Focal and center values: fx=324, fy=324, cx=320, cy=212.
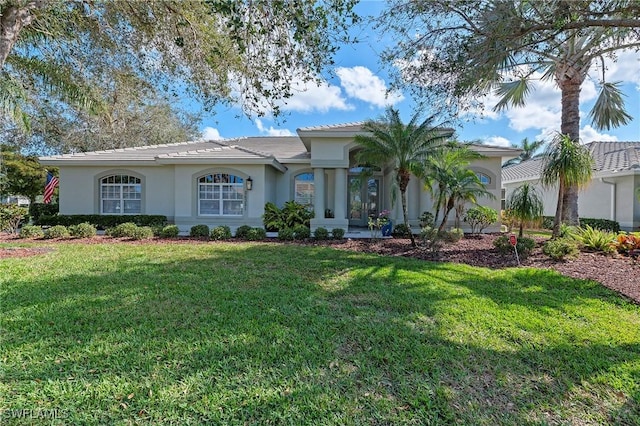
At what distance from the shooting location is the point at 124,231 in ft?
44.9

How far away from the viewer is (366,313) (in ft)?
17.4

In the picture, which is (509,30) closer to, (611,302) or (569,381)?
(611,302)

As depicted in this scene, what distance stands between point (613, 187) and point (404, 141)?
15.6 m

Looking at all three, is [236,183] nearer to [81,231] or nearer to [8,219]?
[81,231]

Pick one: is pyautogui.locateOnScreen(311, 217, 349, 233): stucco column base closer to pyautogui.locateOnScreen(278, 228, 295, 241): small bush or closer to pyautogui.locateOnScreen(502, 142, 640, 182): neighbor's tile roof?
pyautogui.locateOnScreen(278, 228, 295, 241): small bush

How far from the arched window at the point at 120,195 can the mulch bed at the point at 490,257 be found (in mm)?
4373

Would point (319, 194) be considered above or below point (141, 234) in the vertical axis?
above

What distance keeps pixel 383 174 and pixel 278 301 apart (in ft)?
46.5

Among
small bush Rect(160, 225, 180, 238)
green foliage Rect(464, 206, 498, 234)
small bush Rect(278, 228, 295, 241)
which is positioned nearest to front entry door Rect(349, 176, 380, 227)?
green foliage Rect(464, 206, 498, 234)

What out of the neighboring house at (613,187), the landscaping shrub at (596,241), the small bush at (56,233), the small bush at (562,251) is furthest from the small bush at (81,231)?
the neighboring house at (613,187)

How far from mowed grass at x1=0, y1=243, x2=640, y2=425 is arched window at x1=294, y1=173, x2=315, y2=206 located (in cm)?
1104

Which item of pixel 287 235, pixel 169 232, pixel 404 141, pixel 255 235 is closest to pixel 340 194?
pixel 287 235

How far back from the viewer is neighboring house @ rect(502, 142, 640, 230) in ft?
55.7

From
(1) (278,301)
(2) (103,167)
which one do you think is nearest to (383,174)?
(1) (278,301)
